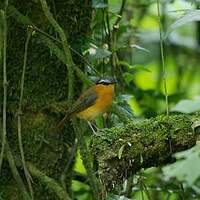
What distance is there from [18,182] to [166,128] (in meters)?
0.66

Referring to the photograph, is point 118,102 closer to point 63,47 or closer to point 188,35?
point 63,47

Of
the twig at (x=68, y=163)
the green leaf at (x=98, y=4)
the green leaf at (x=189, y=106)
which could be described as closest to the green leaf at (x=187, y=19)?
the green leaf at (x=189, y=106)

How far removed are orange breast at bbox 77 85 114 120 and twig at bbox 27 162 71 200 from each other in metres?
0.35

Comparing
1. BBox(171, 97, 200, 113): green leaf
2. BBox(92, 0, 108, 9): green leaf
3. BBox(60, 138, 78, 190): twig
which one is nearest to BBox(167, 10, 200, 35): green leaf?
BBox(171, 97, 200, 113): green leaf

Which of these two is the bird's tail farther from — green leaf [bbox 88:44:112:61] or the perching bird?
green leaf [bbox 88:44:112:61]

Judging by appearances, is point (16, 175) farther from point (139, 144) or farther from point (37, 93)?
point (139, 144)

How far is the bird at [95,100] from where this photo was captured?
106 inches

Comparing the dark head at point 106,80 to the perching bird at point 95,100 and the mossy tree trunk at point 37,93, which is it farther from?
the mossy tree trunk at point 37,93

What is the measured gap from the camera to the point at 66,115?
8.66 ft

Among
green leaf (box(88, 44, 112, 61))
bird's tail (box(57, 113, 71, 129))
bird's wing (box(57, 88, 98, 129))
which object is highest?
green leaf (box(88, 44, 112, 61))

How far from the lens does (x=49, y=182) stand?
8.18 ft

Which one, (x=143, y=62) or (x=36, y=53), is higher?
(x=36, y=53)

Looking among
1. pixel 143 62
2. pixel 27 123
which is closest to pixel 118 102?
pixel 27 123

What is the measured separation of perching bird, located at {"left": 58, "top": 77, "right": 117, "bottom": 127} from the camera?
2.71 metres
